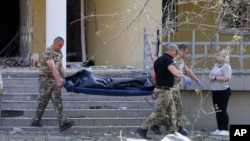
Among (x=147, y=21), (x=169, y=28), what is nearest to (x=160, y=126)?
(x=169, y=28)

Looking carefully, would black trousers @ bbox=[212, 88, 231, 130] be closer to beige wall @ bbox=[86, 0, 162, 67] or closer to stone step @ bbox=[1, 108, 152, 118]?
stone step @ bbox=[1, 108, 152, 118]

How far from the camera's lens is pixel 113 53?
56.7 feet

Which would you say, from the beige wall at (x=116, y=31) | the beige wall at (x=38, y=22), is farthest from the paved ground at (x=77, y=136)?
the beige wall at (x=38, y=22)

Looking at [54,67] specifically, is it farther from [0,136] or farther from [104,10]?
[104,10]

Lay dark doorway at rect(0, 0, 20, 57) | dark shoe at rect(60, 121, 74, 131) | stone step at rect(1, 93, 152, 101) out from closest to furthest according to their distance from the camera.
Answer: dark shoe at rect(60, 121, 74, 131) < stone step at rect(1, 93, 152, 101) < dark doorway at rect(0, 0, 20, 57)

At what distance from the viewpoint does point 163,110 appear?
11711 mm

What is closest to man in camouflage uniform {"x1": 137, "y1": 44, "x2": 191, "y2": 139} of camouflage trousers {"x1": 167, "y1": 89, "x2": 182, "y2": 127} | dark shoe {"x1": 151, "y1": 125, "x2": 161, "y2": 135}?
camouflage trousers {"x1": 167, "y1": 89, "x2": 182, "y2": 127}

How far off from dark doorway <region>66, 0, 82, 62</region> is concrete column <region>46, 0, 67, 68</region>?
261 centimetres

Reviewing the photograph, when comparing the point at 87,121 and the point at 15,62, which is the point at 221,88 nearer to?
the point at 87,121

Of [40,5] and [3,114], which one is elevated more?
[40,5]

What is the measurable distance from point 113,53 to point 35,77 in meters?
3.09

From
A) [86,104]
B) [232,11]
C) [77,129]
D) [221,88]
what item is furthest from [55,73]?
[232,11]

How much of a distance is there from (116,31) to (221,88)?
461cm

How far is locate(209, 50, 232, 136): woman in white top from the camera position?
13055mm
